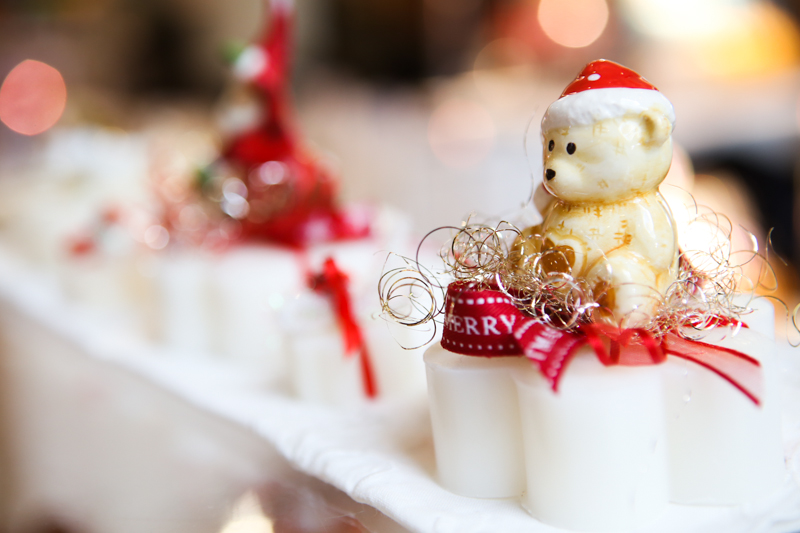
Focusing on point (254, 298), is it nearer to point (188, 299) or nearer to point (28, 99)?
point (188, 299)

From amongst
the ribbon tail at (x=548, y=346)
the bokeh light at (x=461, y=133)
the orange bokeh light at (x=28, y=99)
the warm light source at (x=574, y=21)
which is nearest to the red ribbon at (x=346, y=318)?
the ribbon tail at (x=548, y=346)

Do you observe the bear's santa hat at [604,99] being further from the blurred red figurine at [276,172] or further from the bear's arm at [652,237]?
the blurred red figurine at [276,172]

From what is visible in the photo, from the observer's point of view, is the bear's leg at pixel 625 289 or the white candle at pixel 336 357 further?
the white candle at pixel 336 357

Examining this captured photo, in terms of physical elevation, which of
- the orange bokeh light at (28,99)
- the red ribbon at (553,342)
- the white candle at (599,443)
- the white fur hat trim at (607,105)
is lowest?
the white candle at (599,443)

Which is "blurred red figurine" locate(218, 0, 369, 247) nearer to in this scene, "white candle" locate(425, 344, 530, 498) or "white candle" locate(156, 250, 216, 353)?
"white candle" locate(156, 250, 216, 353)

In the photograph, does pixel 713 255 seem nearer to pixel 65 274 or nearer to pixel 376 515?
pixel 376 515

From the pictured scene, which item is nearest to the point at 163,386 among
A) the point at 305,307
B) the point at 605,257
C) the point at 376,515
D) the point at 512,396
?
the point at 305,307
